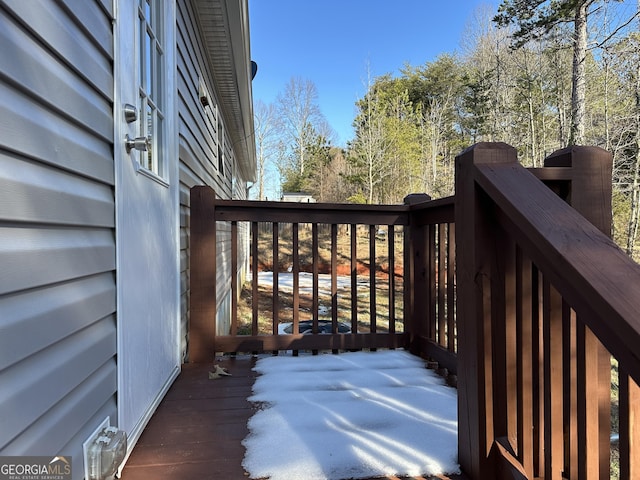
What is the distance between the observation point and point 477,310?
→ 1.28 meters

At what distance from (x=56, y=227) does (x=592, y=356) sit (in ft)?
4.54

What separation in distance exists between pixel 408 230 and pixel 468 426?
5.21 ft

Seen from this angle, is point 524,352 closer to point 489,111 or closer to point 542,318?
point 542,318

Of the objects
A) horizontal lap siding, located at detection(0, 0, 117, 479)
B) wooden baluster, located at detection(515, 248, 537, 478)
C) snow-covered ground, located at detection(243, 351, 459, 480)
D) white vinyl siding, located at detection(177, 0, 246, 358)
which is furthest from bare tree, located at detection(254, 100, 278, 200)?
wooden baluster, located at detection(515, 248, 537, 478)

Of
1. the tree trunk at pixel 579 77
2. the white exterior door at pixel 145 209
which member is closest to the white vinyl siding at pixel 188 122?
the white exterior door at pixel 145 209

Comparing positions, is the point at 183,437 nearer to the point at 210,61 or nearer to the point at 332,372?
the point at 332,372

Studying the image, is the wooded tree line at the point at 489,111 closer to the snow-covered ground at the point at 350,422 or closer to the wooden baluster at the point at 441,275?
the wooden baluster at the point at 441,275

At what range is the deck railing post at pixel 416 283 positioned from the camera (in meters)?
2.67

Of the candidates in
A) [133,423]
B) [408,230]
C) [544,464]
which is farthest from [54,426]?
[408,230]

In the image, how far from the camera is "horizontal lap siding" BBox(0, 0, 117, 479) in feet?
2.82

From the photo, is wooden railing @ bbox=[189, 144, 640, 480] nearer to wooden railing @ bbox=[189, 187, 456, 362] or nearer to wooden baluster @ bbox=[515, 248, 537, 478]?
wooden baluster @ bbox=[515, 248, 537, 478]

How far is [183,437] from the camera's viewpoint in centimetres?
159

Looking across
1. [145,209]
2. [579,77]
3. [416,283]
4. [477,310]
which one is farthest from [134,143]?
[579,77]

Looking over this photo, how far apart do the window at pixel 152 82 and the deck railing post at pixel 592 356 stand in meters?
1.71
